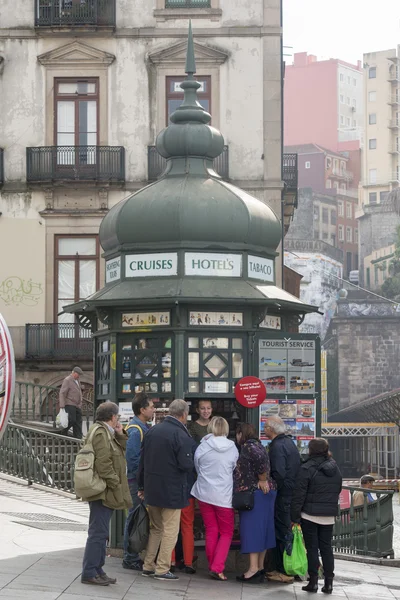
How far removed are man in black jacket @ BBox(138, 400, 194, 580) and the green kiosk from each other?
1.34 m

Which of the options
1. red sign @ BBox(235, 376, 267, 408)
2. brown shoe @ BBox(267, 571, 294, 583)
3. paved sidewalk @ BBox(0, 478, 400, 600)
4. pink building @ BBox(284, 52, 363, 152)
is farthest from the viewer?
pink building @ BBox(284, 52, 363, 152)

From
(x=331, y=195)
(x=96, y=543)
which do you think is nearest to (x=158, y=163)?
(x=96, y=543)

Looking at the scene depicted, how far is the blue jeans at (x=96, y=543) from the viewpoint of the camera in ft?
37.1

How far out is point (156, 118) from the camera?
3198 centimetres

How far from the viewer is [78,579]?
11.5m

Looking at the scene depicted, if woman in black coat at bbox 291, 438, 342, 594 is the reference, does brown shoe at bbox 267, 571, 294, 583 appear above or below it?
below

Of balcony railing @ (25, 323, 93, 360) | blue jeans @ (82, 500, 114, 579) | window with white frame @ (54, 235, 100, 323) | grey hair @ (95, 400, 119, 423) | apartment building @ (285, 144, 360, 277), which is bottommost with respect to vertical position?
blue jeans @ (82, 500, 114, 579)

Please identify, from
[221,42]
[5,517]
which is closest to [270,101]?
[221,42]

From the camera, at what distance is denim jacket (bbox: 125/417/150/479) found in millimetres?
12453

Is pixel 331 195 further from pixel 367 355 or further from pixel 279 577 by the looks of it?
pixel 279 577

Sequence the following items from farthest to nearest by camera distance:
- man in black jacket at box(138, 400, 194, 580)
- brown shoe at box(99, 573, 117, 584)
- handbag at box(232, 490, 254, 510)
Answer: handbag at box(232, 490, 254, 510)
man in black jacket at box(138, 400, 194, 580)
brown shoe at box(99, 573, 117, 584)

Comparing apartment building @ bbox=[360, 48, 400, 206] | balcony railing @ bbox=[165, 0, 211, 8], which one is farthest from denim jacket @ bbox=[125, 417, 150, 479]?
apartment building @ bbox=[360, 48, 400, 206]

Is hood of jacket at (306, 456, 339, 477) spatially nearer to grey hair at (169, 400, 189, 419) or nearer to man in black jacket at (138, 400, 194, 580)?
man in black jacket at (138, 400, 194, 580)

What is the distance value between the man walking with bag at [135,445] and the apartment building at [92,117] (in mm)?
19008
